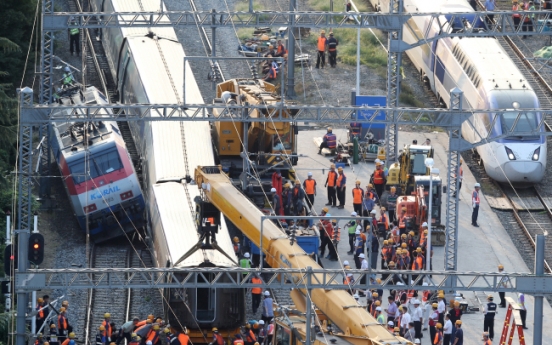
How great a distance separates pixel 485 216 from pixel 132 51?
41.1 ft

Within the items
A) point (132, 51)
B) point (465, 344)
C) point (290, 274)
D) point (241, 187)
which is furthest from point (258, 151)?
point (290, 274)

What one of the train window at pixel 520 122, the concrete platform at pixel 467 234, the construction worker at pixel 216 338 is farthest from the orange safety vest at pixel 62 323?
the train window at pixel 520 122

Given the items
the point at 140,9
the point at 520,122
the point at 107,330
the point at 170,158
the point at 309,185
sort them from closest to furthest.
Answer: the point at 107,330
the point at 170,158
the point at 309,185
the point at 520,122
the point at 140,9

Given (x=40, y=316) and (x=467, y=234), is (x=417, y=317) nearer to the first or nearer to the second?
(x=467, y=234)

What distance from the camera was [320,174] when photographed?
173ft

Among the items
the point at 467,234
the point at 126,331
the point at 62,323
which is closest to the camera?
the point at 126,331

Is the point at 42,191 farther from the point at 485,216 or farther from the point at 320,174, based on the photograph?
the point at 485,216

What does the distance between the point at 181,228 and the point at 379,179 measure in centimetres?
1031

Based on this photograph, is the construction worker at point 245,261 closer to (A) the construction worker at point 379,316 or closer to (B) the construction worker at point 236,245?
(B) the construction worker at point 236,245

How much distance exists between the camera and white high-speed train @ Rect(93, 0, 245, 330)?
129 ft

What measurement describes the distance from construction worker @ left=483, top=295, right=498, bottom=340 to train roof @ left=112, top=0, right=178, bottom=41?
17353mm

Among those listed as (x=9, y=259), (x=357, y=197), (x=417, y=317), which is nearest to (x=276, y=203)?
(x=357, y=197)

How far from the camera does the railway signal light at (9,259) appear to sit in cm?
3706

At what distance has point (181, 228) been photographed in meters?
40.8
